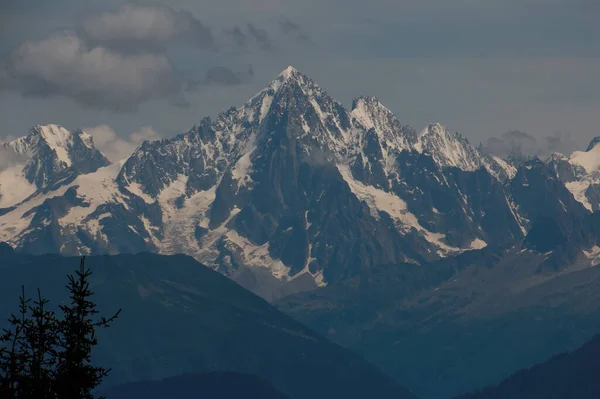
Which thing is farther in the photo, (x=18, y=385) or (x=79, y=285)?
(x=79, y=285)

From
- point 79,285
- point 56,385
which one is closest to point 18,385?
point 56,385

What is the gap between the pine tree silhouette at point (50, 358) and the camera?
58.8 metres

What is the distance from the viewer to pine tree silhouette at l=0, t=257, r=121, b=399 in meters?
58.8

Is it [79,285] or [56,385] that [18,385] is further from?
[79,285]

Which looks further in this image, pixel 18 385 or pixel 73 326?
pixel 73 326

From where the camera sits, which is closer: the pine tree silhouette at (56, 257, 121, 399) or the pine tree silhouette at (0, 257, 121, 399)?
the pine tree silhouette at (0, 257, 121, 399)

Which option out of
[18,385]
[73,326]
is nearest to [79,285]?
[73,326]

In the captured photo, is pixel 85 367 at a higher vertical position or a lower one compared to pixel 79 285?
lower

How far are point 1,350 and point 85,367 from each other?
374 cm

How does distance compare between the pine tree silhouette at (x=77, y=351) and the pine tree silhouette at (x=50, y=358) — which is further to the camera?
the pine tree silhouette at (x=77, y=351)

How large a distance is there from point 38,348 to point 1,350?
1.61 metres

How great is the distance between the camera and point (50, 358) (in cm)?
6269

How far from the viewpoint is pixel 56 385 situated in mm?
60781

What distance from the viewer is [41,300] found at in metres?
60.2
